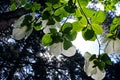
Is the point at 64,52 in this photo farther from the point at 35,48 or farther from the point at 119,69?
the point at 119,69

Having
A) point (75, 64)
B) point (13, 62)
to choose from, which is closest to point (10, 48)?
point (13, 62)

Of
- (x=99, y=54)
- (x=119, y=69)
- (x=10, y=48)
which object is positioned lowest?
(x=119, y=69)

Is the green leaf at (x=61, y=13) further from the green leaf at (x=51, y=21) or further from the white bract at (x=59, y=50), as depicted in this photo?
the white bract at (x=59, y=50)

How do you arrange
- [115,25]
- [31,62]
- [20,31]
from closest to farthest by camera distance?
[20,31] → [115,25] → [31,62]

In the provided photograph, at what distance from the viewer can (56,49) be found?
1392 millimetres

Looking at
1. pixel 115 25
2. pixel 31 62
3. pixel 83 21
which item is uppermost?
pixel 83 21

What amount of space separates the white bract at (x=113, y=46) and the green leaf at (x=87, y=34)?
10cm

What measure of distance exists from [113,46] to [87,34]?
0.49ft

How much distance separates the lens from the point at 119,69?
13164 millimetres

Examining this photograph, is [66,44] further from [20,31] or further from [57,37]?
[20,31]

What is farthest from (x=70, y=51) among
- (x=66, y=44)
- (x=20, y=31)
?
(x=20, y=31)

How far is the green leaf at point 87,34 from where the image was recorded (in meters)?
1.45

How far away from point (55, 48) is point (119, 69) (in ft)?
39.9

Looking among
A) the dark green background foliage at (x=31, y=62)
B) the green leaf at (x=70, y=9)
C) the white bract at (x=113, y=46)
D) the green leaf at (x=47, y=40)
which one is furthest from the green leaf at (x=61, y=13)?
the dark green background foliage at (x=31, y=62)
